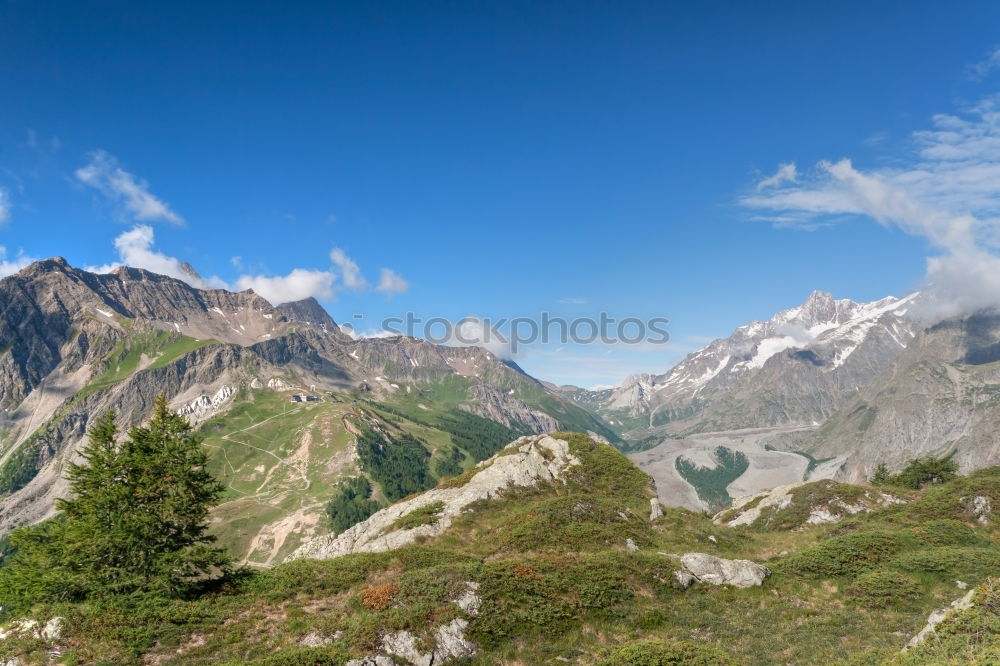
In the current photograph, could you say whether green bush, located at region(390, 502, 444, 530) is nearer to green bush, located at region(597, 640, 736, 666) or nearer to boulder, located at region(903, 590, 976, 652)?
green bush, located at region(597, 640, 736, 666)

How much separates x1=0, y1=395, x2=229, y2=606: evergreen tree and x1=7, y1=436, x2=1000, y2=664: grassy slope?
271cm

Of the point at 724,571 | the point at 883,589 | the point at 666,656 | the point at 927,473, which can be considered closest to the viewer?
the point at 666,656

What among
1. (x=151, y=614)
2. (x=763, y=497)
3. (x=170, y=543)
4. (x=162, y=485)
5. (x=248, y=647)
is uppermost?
(x=162, y=485)

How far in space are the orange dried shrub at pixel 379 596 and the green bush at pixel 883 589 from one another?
2981 cm

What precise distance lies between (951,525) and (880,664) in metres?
38.8

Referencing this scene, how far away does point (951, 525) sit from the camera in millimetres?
45906

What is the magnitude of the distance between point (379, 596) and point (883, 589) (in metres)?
32.5

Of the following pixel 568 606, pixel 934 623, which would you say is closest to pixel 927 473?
pixel 934 623

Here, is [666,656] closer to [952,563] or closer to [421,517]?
[952,563]

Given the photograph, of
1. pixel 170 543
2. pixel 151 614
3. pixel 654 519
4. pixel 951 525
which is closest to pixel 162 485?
pixel 170 543

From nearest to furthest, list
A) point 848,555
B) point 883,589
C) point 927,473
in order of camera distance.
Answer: point 883,589, point 848,555, point 927,473

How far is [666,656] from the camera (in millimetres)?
20625

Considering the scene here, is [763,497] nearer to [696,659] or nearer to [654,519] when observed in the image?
[654,519]

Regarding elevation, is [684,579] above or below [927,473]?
above
